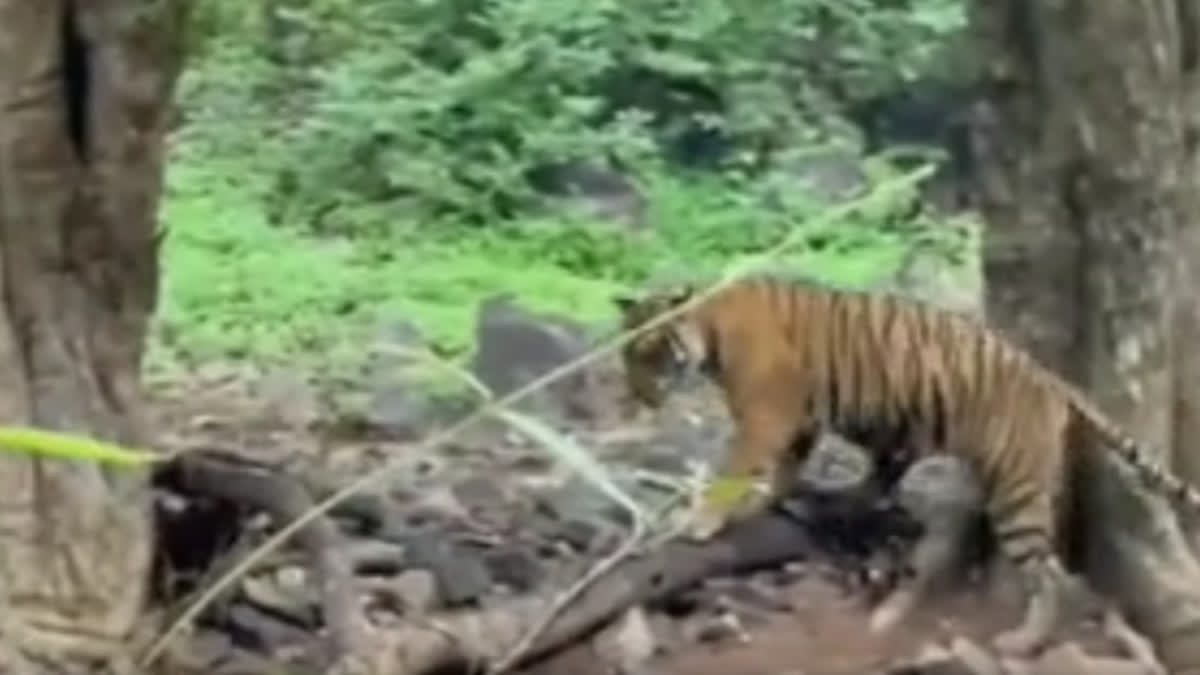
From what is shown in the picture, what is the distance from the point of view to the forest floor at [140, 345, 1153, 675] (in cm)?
482

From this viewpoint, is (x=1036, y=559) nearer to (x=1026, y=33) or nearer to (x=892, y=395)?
(x=892, y=395)

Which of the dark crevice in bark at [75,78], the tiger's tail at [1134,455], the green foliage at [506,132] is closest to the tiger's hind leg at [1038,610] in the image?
the tiger's tail at [1134,455]

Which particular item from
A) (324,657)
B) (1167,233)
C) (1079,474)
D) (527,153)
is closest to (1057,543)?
(1079,474)

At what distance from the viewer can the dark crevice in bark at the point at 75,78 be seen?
4.17 meters

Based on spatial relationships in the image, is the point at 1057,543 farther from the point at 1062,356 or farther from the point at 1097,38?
the point at 1097,38

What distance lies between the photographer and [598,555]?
17.5 ft

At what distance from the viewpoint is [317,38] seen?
10.7m

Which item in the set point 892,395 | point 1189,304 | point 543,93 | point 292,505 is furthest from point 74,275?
point 543,93

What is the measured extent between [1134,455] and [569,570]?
3.54 feet

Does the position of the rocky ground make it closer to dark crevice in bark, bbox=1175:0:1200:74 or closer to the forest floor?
the forest floor

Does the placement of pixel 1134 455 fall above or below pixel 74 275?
below

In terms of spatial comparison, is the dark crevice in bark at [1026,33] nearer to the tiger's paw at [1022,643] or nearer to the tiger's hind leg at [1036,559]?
the tiger's hind leg at [1036,559]

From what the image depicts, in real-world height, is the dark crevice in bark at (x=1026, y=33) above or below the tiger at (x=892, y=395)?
above

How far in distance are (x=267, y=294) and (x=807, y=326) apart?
3.94 meters
